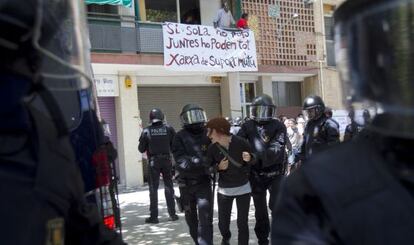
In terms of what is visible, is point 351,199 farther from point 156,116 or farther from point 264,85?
point 264,85

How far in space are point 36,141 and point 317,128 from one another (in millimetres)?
5973

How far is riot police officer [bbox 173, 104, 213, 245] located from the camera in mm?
5418

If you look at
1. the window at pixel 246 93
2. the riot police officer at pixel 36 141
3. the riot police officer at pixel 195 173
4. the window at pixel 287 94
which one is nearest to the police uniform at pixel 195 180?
the riot police officer at pixel 195 173

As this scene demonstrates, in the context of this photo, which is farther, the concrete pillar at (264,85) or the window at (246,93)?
the concrete pillar at (264,85)

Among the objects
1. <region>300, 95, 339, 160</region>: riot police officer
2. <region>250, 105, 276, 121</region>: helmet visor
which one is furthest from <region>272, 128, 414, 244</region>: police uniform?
<region>300, 95, 339, 160</region>: riot police officer

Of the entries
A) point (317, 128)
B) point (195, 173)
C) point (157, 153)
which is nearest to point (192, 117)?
point (195, 173)

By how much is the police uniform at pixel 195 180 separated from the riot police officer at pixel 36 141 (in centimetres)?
385

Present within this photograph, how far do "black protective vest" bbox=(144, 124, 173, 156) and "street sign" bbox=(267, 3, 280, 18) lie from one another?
9.68m

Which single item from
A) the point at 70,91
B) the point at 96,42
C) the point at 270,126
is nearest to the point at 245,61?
the point at 96,42

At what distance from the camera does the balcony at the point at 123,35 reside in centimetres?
1340

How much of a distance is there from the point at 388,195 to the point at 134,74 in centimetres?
1337

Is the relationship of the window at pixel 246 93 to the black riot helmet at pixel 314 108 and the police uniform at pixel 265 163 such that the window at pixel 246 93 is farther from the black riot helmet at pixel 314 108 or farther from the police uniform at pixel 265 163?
the police uniform at pixel 265 163

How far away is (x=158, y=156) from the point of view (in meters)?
8.10

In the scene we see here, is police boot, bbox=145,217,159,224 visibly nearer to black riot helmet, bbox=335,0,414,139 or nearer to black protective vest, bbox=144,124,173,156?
black protective vest, bbox=144,124,173,156
